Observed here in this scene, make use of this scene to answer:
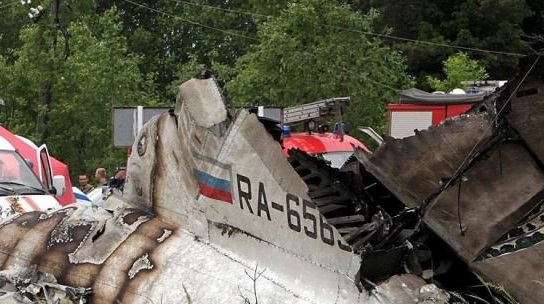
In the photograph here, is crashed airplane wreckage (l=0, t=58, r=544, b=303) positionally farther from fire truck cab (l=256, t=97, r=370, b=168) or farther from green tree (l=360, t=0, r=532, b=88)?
green tree (l=360, t=0, r=532, b=88)

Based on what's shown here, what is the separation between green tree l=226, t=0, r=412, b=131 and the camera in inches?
801

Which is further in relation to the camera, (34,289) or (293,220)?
(34,289)

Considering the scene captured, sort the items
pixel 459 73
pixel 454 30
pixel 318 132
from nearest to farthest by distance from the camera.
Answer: pixel 318 132
pixel 459 73
pixel 454 30

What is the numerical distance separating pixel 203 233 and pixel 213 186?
25 centimetres

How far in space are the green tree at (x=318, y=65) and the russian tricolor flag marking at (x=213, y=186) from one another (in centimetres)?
1518

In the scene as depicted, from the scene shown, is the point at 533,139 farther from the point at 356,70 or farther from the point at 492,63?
the point at 492,63

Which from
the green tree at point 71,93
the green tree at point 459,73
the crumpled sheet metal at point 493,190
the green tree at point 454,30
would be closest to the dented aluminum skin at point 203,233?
the crumpled sheet metal at point 493,190

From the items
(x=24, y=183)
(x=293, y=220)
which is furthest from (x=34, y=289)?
(x=24, y=183)

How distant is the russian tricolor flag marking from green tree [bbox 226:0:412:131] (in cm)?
1518

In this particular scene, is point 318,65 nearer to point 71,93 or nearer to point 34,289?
point 71,93

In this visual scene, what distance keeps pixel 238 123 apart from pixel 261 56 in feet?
55.2

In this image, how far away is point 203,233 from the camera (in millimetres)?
4707

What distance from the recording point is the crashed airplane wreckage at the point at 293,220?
4105mm

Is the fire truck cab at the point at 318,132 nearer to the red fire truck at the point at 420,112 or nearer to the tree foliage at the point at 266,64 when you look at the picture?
the red fire truck at the point at 420,112
